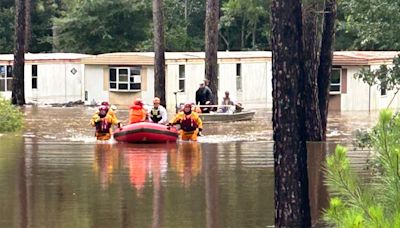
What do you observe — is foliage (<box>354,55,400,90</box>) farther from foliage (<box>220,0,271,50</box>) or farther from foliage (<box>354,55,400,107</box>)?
foliage (<box>220,0,271,50</box>)

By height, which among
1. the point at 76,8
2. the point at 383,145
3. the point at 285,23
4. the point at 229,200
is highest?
→ the point at 76,8

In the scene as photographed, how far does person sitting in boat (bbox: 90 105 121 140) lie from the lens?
25359 millimetres

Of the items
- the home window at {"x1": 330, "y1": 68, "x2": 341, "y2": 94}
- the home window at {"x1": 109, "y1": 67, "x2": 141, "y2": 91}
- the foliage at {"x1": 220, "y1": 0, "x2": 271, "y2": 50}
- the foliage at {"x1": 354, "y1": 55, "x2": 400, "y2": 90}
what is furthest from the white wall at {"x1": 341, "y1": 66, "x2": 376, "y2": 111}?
the foliage at {"x1": 354, "y1": 55, "x2": 400, "y2": 90}

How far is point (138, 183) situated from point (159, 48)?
19.8 meters

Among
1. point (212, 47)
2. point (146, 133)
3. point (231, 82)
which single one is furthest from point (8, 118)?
point (231, 82)

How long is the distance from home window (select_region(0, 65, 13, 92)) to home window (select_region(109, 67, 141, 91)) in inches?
188

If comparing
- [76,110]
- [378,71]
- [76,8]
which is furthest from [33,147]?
[76,8]

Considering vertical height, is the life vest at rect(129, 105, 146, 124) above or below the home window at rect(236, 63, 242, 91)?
below

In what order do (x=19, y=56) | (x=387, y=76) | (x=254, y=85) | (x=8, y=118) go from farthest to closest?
(x=254, y=85), (x=19, y=56), (x=8, y=118), (x=387, y=76)

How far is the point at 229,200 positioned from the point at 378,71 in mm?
3415

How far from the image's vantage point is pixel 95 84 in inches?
1751

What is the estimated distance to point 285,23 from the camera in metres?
11.2

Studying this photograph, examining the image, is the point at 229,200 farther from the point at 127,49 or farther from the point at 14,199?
the point at 127,49

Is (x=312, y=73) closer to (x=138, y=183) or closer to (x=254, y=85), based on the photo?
(x=138, y=183)
